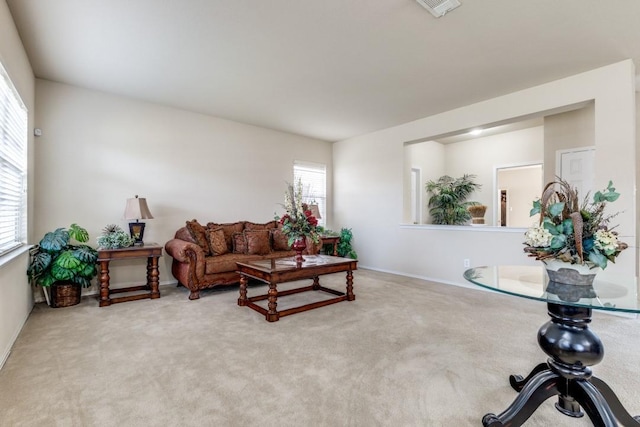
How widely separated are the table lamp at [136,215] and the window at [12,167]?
95 cm

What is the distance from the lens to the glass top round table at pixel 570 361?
144 centimetres

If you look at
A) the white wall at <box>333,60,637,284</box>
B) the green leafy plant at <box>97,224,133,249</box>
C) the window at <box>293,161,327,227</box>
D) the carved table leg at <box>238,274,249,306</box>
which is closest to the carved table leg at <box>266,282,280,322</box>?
the carved table leg at <box>238,274,249,306</box>

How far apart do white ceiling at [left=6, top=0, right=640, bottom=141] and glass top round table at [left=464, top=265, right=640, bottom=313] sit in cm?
199

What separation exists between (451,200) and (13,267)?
22.6 ft

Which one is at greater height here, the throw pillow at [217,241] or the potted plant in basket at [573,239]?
the potted plant in basket at [573,239]

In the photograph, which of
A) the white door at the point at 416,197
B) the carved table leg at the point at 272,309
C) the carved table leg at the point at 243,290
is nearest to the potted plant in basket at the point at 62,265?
the carved table leg at the point at 243,290

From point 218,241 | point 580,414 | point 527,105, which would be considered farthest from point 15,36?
point 527,105

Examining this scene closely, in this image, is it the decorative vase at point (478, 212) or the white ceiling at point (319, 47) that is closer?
the white ceiling at point (319, 47)

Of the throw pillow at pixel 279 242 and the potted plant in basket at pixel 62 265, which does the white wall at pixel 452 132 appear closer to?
the throw pillow at pixel 279 242

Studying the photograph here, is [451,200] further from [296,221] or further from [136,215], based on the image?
[136,215]

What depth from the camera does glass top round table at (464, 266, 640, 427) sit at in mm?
1440

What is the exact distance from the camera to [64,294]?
3.41 m

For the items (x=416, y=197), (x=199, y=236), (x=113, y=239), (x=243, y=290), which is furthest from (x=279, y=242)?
(x=416, y=197)

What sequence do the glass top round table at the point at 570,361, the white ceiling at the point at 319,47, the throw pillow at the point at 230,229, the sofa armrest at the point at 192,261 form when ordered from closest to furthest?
the glass top round table at the point at 570,361 → the white ceiling at the point at 319,47 → the sofa armrest at the point at 192,261 → the throw pillow at the point at 230,229
